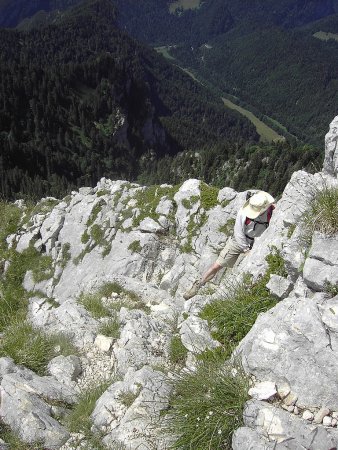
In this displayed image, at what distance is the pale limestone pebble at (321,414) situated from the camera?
5816mm

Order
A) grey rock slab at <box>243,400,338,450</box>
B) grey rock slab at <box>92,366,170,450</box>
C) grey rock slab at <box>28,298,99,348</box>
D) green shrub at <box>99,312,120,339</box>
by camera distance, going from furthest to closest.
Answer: green shrub at <box>99,312,120,339</box>, grey rock slab at <box>28,298,99,348</box>, grey rock slab at <box>92,366,170,450</box>, grey rock slab at <box>243,400,338,450</box>

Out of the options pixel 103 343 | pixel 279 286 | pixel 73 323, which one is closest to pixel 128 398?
pixel 103 343

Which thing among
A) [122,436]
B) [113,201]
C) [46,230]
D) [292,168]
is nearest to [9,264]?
[46,230]

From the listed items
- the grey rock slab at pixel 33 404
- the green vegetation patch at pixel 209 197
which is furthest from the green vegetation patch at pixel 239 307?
the green vegetation patch at pixel 209 197

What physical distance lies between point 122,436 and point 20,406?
90.5 inches

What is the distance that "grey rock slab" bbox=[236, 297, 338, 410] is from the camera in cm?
618

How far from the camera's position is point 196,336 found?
8.64 meters

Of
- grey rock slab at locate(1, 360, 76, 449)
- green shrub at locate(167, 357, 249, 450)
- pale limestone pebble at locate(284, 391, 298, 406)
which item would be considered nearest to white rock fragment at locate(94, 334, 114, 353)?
grey rock slab at locate(1, 360, 76, 449)

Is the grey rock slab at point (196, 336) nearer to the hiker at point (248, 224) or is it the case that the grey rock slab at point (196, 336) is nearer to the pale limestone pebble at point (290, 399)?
the pale limestone pebble at point (290, 399)

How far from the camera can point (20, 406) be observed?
292 inches

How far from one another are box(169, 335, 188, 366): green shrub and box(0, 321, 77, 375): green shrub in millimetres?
2785

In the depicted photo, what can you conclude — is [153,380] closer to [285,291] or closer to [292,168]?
[285,291]

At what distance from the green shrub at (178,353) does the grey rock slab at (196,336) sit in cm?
12

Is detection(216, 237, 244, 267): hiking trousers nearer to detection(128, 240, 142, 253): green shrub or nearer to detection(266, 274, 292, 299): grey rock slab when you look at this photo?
detection(266, 274, 292, 299): grey rock slab
